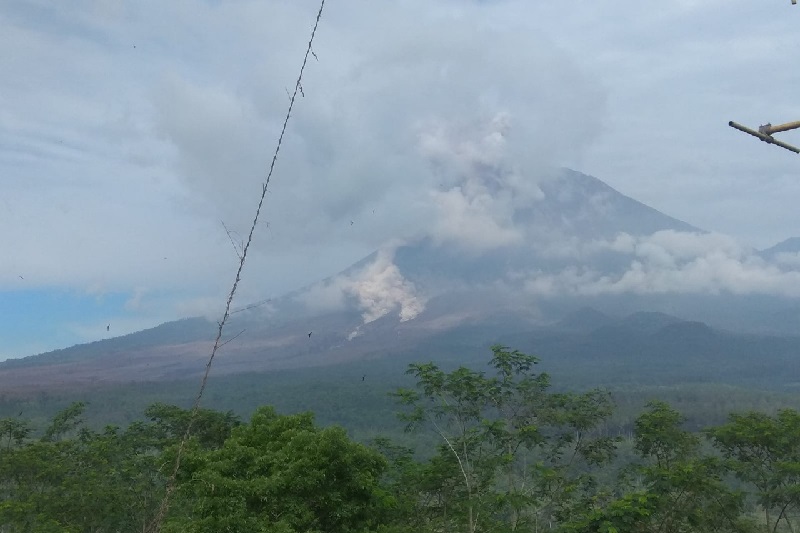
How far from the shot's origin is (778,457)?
53.3 feet

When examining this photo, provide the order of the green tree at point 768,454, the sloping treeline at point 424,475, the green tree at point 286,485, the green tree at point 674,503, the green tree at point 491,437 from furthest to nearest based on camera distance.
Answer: the green tree at point 491,437, the green tree at point 768,454, the green tree at point 674,503, the sloping treeline at point 424,475, the green tree at point 286,485

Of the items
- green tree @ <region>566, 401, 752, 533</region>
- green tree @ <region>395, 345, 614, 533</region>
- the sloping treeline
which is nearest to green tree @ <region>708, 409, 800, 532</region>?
the sloping treeline

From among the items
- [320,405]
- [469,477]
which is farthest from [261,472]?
[320,405]

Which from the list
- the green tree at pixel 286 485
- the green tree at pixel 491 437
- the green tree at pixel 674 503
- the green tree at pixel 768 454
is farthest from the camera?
the green tree at pixel 491 437

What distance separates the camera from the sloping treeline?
39.0 ft

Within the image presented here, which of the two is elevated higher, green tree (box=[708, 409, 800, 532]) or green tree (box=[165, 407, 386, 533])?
green tree (box=[165, 407, 386, 533])

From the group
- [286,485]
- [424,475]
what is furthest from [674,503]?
[286,485]

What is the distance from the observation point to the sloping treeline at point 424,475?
468 inches

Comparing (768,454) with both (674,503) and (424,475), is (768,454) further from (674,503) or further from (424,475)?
(424,475)

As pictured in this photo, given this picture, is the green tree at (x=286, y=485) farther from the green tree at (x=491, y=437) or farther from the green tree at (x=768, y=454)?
the green tree at (x=768, y=454)

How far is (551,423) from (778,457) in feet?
18.5

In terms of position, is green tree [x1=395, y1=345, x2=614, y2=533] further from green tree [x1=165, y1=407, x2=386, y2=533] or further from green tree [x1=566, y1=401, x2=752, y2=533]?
green tree [x1=165, y1=407, x2=386, y2=533]

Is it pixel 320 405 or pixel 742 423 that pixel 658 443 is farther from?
pixel 320 405

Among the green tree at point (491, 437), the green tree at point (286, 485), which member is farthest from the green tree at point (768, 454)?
the green tree at point (286, 485)
